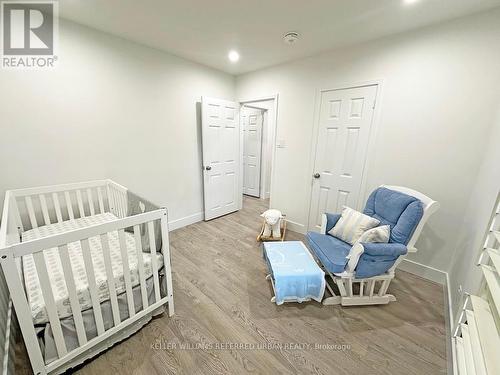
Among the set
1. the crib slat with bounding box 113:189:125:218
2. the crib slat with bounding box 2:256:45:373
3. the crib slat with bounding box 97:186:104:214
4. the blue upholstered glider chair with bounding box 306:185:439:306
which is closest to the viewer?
the crib slat with bounding box 2:256:45:373

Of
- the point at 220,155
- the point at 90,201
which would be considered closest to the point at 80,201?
the point at 90,201

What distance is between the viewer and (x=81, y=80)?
2.13m

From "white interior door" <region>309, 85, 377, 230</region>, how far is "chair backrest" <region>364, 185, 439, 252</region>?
19.3 inches

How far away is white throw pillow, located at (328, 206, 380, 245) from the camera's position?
1936 millimetres

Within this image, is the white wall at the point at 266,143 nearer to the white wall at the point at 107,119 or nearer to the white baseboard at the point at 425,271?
the white wall at the point at 107,119

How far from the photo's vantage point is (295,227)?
326 centimetres

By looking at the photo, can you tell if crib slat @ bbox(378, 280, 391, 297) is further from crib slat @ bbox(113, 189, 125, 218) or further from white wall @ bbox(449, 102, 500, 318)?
crib slat @ bbox(113, 189, 125, 218)

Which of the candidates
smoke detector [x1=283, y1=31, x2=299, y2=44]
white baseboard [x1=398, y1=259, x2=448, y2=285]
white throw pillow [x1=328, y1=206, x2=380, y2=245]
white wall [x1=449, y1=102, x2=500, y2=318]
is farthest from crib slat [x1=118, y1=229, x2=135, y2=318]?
white baseboard [x1=398, y1=259, x2=448, y2=285]

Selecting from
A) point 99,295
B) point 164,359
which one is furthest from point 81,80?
point 164,359

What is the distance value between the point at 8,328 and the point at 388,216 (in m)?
2.85

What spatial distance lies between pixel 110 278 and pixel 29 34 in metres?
2.29

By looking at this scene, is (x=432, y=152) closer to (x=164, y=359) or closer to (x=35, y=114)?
(x=164, y=359)

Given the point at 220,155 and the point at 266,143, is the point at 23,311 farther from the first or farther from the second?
the point at 266,143

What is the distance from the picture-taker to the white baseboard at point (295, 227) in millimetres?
3172
